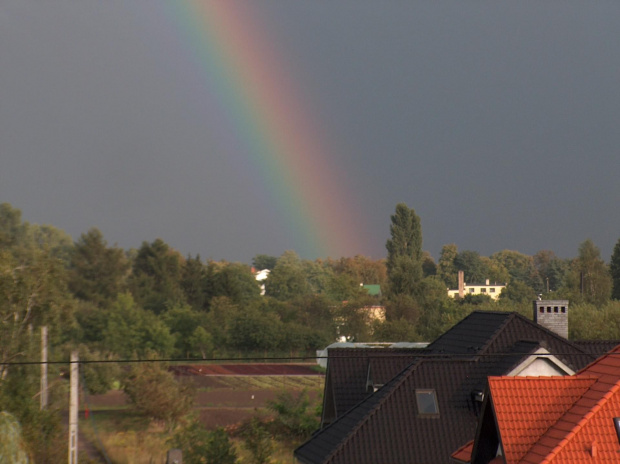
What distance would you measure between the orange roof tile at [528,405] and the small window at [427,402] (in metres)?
6.94

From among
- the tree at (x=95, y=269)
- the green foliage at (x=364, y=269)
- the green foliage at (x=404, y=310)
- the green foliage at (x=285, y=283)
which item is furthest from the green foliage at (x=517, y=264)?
the tree at (x=95, y=269)

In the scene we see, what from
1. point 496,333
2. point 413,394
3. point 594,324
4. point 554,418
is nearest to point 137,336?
point 594,324

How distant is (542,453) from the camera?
36.6ft

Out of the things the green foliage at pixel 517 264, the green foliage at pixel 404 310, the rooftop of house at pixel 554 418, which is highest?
the green foliage at pixel 517 264

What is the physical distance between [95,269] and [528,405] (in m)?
64.7

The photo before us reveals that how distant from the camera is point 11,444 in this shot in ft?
70.3

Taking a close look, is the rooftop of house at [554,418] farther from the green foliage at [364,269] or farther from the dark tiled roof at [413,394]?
the green foliage at [364,269]

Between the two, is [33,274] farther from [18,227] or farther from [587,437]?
[18,227]

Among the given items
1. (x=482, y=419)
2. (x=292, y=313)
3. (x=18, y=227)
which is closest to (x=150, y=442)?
(x=482, y=419)

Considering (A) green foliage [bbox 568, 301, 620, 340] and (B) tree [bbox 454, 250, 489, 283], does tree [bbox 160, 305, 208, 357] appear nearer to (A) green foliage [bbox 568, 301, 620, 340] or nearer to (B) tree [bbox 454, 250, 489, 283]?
(A) green foliage [bbox 568, 301, 620, 340]

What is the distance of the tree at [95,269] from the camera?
7081 centimetres

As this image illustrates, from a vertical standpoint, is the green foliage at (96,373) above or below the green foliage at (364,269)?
below

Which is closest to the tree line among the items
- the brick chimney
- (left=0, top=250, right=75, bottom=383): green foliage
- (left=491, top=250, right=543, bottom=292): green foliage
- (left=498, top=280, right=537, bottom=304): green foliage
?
(left=0, top=250, right=75, bottom=383): green foliage

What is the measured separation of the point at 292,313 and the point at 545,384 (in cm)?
6135
